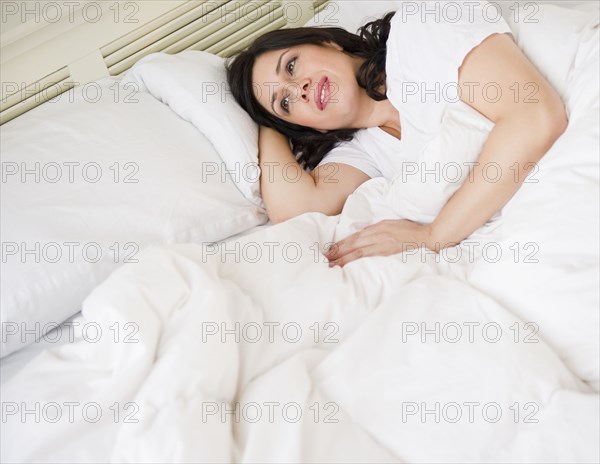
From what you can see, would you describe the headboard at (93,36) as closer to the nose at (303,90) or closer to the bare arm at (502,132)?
the nose at (303,90)

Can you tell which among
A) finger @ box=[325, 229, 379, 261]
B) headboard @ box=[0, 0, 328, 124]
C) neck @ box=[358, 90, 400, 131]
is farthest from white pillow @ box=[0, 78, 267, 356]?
neck @ box=[358, 90, 400, 131]

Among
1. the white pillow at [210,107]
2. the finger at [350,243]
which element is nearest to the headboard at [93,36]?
the white pillow at [210,107]

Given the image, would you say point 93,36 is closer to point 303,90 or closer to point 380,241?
point 303,90

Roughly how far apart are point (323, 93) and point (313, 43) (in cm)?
14

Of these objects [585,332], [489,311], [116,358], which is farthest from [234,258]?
[585,332]

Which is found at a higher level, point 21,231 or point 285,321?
point 21,231

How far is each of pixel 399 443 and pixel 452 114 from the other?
68 cm

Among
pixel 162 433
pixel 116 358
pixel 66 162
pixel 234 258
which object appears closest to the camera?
pixel 162 433

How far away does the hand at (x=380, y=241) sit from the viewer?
3.99ft

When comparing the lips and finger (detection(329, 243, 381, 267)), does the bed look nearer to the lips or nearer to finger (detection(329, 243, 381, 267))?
finger (detection(329, 243, 381, 267))

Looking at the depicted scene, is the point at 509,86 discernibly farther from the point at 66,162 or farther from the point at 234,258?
the point at 66,162

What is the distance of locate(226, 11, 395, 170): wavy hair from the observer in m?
1.47

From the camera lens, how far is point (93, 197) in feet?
3.95

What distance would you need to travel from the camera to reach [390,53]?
1.36 metres
